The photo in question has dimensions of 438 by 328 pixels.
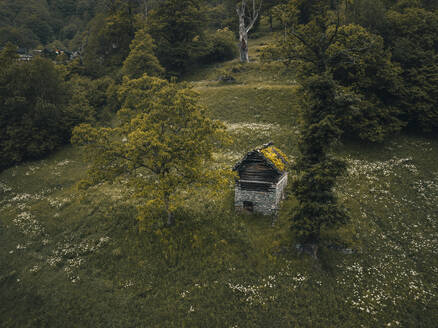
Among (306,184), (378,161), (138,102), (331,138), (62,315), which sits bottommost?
(62,315)

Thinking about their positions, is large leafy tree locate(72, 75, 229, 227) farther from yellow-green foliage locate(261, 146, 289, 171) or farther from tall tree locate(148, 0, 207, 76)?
tall tree locate(148, 0, 207, 76)

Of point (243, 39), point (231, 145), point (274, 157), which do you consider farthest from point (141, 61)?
point (274, 157)

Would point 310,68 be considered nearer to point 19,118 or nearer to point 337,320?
point 337,320

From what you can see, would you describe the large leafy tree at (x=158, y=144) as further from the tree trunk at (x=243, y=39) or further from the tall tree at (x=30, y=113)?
the tree trunk at (x=243, y=39)

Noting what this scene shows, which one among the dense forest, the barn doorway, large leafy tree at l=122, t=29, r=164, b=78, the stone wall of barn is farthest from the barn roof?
large leafy tree at l=122, t=29, r=164, b=78

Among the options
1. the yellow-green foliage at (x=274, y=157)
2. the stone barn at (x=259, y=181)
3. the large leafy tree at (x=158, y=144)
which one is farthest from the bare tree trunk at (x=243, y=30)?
the stone barn at (x=259, y=181)

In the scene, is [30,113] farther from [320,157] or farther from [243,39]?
[320,157]

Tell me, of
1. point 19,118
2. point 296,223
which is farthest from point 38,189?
point 296,223

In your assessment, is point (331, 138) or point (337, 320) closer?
point (337, 320)
